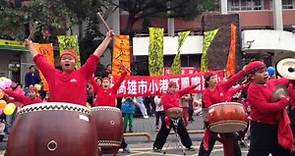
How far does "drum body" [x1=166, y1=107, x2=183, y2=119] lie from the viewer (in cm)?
1148

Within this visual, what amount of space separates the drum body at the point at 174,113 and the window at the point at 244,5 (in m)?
30.5

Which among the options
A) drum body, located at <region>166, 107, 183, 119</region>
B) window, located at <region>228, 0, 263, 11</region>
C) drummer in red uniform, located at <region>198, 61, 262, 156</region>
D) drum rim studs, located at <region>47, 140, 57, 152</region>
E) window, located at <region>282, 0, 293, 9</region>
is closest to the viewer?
drum rim studs, located at <region>47, 140, 57, 152</region>

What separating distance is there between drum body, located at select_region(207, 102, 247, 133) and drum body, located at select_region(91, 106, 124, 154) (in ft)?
5.96

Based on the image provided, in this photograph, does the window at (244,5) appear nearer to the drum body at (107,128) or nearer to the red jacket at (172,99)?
the red jacket at (172,99)

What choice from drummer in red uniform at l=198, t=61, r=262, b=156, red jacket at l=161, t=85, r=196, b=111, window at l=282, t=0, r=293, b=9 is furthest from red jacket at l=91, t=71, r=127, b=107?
window at l=282, t=0, r=293, b=9

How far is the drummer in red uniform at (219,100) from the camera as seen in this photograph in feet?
25.9

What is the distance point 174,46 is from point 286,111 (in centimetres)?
A: 2658

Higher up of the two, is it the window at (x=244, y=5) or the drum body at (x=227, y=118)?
the window at (x=244, y=5)

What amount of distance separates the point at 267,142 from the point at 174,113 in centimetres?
501

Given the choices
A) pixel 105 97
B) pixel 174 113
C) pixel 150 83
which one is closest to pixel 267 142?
pixel 105 97

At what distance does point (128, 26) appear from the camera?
116ft

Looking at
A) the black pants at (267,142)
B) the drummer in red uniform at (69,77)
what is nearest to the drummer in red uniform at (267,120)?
the black pants at (267,142)

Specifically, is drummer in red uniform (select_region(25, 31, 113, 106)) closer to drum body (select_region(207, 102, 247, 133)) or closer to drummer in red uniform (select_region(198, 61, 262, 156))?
drummer in red uniform (select_region(198, 61, 262, 156))

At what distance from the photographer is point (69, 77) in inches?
243
